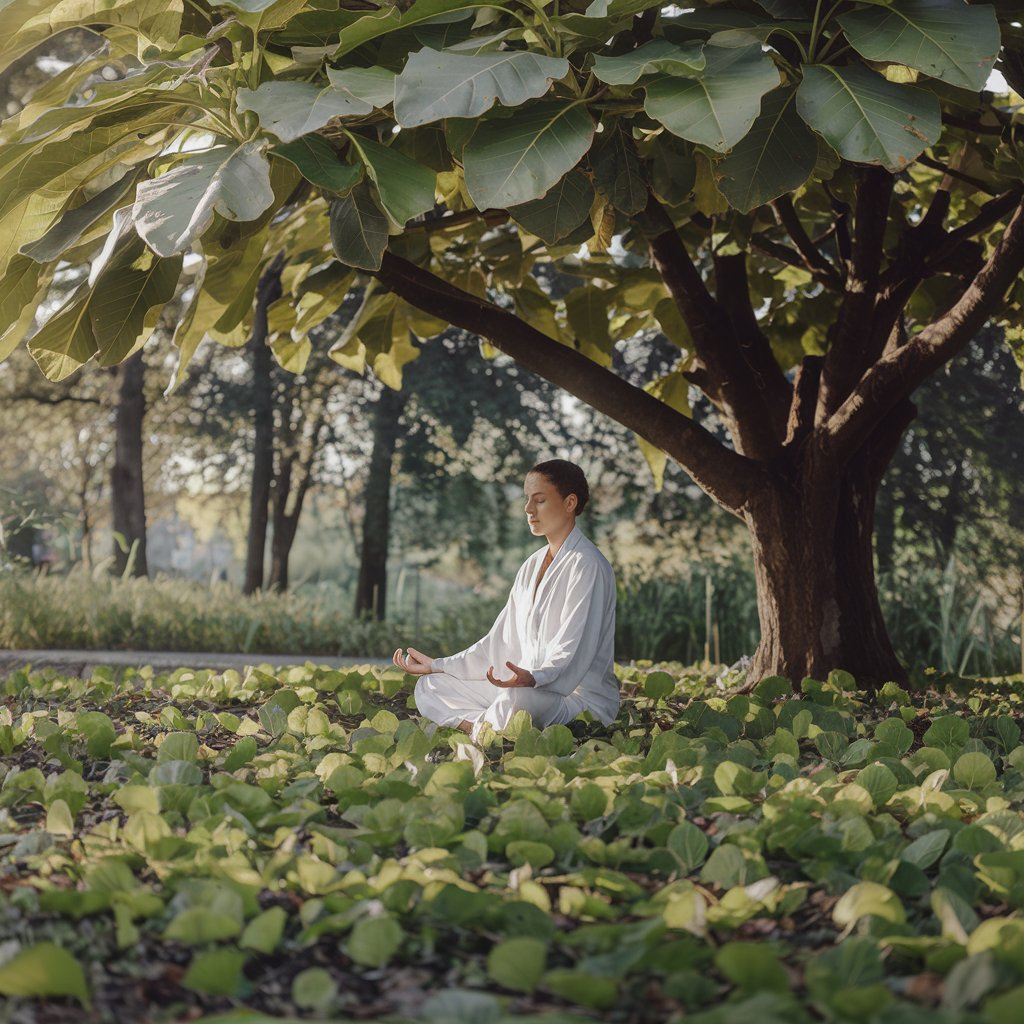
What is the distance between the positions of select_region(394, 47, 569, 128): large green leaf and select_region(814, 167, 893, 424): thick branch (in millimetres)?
2419

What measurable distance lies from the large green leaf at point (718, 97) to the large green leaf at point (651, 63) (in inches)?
1.7

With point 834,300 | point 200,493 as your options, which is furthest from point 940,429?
point 200,493

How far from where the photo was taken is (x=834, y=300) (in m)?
5.33

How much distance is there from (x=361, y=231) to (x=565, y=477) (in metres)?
1.28

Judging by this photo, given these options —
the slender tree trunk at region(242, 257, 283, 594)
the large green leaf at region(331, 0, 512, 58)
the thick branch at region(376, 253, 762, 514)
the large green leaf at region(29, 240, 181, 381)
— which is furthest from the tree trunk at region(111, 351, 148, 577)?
the large green leaf at region(331, 0, 512, 58)

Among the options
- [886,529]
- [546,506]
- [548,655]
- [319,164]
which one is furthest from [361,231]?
[886,529]

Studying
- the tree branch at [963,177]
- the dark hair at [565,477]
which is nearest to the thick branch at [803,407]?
the tree branch at [963,177]

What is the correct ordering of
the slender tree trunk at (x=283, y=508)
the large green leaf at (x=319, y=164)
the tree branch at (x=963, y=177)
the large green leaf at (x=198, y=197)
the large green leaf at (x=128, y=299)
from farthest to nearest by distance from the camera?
1. the slender tree trunk at (x=283, y=508)
2. the tree branch at (x=963, y=177)
3. the large green leaf at (x=128, y=299)
4. the large green leaf at (x=319, y=164)
5. the large green leaf at (x=198, y=197)

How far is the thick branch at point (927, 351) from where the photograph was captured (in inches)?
147

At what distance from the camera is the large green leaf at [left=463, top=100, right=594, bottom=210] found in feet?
7.73

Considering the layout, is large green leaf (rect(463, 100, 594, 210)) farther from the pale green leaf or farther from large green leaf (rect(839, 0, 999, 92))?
the pale green leaf

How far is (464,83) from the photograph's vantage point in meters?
2.18

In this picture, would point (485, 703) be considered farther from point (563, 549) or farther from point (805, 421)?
point (805, 421)

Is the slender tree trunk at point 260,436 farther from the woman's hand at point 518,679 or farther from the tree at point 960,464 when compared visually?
the woman's hand at point 518,679
